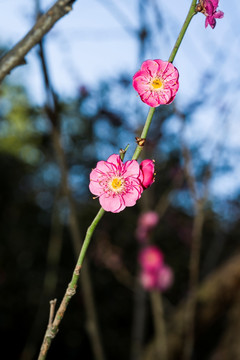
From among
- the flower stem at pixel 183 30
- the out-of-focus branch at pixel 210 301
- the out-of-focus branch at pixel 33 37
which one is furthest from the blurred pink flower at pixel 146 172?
the out-of-focus branch at pixel 210 301

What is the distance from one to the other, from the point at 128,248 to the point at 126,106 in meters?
2.18

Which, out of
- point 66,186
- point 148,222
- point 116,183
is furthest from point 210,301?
point 116,183

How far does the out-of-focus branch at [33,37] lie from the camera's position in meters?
0.63

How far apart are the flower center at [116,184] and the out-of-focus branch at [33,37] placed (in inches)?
11.5

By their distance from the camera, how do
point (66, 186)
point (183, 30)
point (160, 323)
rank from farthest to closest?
point (160, 323), point (66, 186), point (183, 30)

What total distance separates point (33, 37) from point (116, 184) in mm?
309

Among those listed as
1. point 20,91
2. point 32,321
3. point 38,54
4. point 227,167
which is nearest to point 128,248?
point 32,321

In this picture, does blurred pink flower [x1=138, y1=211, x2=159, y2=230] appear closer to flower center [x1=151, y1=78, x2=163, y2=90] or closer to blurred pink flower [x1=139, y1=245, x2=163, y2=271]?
blurred pink flower [x1=139, y1=245, x2=163, y2=271]

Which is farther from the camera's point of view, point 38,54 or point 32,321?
point 32,321

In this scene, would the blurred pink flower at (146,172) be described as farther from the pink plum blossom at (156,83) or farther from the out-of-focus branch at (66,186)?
the out-of-focus branch at (66,186)

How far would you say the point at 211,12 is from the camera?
1.55 feet

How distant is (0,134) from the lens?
706cm

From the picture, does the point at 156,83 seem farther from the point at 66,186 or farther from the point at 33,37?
the point at 66,186

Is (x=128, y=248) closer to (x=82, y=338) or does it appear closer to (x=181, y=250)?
(x=181, y=250)
